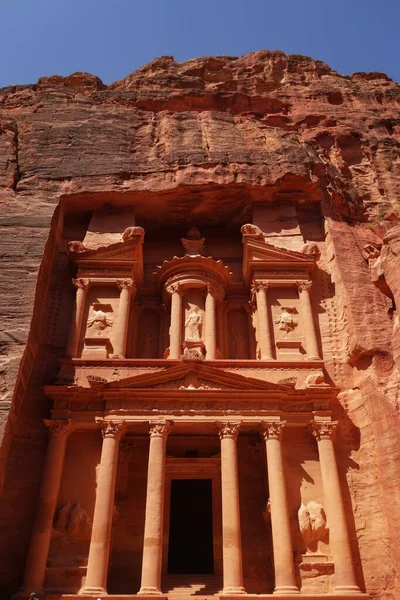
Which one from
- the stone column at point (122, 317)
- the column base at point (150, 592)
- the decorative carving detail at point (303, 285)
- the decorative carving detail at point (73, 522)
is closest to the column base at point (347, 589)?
the column base at point (150, 592)

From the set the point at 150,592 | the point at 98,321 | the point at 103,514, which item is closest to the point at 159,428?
the point at 103,514

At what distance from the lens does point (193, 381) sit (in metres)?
14.0

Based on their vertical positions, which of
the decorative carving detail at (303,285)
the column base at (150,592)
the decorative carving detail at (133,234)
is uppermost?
the decorative carving detail at (133,234)

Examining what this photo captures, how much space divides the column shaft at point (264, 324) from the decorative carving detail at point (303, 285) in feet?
3.36

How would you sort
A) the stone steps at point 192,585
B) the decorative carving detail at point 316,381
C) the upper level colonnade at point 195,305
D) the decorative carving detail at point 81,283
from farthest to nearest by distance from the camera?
the decorative carving detail at point 81,283 → the upper level colonnade at point 195,305 → the decorative carving detail at point 316,381 → the stone steps at point 192,585

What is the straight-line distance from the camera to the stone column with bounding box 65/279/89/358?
15.2 m

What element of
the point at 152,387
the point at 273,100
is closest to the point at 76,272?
the point at 152,387

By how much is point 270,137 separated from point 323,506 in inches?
550

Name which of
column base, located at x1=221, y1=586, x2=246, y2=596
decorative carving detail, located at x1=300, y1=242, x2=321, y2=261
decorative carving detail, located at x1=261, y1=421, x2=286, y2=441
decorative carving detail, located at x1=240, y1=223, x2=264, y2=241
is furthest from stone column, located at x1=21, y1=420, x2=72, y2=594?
decorative carving detail, located at x1=300, y1=242, x2=321, y2=261

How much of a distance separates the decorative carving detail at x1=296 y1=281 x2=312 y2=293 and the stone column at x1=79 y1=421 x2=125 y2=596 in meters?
7.01

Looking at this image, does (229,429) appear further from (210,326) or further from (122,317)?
(122,317)

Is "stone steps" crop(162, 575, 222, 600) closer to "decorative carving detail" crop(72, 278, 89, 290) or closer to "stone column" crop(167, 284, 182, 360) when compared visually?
"stone column" crop(167, 284, 182, 360)

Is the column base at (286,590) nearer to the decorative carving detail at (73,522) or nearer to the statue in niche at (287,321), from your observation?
the decorative carving detail at (73,522)

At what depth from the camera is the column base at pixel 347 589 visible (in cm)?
1115
